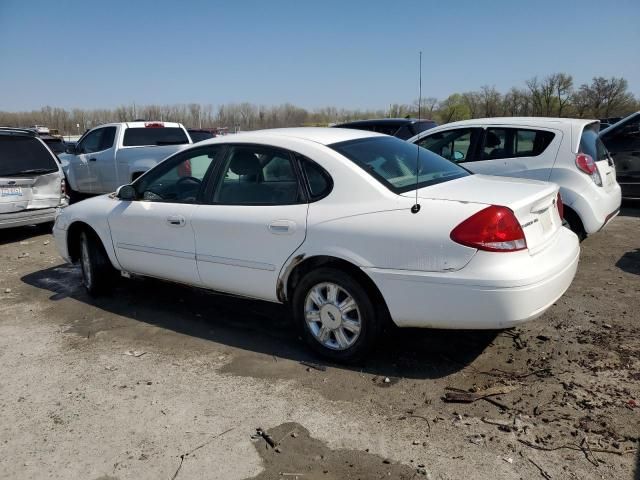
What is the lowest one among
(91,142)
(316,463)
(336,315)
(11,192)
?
(316,463)

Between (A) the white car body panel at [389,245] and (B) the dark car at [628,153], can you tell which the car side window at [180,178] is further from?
(B) the dark car at [628,153]

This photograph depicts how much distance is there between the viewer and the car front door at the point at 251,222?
392 centimetres

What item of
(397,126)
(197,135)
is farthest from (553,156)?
(197,135)

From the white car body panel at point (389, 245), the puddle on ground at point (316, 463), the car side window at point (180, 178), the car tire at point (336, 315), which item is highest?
the car side window at point (180, 178)

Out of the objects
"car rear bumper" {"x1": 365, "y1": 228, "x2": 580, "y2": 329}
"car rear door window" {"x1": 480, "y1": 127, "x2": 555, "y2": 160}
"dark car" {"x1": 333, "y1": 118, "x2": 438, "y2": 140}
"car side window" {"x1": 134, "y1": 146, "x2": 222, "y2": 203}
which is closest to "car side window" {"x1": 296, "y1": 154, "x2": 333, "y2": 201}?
"car rear bumper" {"x1": 365, "y1": 228, "x2": 580, "y2": 329}

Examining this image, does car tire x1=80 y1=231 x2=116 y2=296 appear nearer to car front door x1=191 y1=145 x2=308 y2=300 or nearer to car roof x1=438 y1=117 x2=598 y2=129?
car front door x1=191 y1=145 x2=308 y2=300

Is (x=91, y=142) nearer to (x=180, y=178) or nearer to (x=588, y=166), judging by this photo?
(x=180, y=178)

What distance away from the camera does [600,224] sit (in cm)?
611

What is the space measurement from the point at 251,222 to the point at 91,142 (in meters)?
8.82

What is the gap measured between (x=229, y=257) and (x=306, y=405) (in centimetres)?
139

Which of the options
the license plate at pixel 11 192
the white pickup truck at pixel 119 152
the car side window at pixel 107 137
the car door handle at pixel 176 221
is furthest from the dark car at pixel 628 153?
the license plate at pixel 11 192

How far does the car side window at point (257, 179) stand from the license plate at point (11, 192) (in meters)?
5.25

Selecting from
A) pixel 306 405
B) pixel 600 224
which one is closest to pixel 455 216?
pixel 306 405

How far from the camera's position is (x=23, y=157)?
27.7ft
